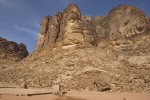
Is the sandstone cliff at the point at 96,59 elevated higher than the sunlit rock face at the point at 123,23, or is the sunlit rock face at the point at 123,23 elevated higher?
the sunlit rock face at the point at 123,23

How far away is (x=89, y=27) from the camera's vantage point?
52.2 meters

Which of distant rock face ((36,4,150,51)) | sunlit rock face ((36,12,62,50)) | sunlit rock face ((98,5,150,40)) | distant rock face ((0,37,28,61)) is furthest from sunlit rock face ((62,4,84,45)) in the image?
distant rock face ((0,37,28,61))

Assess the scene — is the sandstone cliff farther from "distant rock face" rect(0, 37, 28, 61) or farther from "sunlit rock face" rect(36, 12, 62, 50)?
"distant rock face" rect(0, 37, 28, 61)

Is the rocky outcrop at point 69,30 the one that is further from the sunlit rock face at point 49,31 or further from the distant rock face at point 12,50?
the distant rock face at point 12,50

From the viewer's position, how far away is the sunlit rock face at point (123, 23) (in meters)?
47.2

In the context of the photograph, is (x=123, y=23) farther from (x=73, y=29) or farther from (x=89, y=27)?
(x=73, y=29)

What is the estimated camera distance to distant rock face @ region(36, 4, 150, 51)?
42897 mm

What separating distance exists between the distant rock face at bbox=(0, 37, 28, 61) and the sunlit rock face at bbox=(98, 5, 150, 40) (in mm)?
36131

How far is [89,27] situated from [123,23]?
875 cm

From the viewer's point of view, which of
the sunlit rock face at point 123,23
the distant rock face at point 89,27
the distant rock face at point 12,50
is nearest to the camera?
the distant rock face at point 89,27

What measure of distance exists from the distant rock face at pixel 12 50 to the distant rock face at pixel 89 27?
17.3 metres

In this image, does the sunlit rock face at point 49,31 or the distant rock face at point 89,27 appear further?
the sunlit rock face at point 49,31

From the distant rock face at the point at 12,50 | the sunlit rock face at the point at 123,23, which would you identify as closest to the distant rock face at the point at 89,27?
the sunlit rock face at the point at 123,23

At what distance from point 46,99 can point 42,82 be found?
44.2 ft
